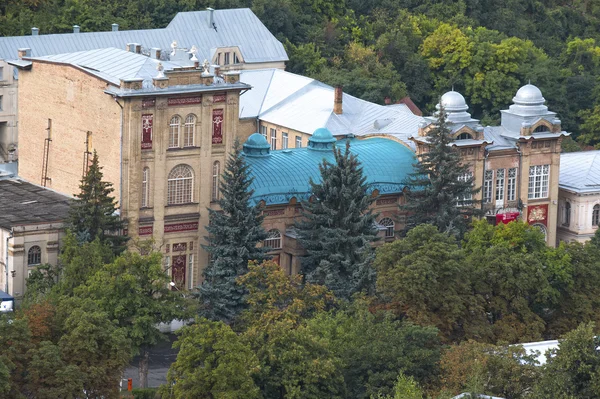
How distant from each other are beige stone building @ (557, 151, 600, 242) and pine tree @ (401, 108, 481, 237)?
1102cm

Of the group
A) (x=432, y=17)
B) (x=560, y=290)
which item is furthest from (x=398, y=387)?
(x=432, y=17)

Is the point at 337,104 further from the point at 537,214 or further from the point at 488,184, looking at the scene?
the point at 537,214

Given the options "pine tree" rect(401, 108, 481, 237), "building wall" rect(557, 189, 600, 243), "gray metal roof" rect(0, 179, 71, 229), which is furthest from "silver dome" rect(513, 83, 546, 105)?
"gray metal roof" rect(0, 179, 71, 229)

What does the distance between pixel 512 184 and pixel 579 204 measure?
5.13 meters

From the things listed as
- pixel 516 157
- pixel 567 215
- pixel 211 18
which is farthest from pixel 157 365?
pixel 211 18

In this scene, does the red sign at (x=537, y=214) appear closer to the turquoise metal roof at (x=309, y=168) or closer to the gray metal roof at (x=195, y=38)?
the turquoise metal roof at (x=309, y=168)

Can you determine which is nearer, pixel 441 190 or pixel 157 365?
pixel 157 365

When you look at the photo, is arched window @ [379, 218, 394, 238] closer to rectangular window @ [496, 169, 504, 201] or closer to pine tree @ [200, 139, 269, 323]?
rectangular window @ [496, 169, 504, 201]

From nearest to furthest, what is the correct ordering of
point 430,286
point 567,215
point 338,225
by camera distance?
point 430,286 → point 338,225 → point 567,215

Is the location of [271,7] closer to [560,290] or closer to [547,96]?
[547,96]

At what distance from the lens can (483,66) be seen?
531 feet

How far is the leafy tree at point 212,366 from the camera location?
84562 millimetres

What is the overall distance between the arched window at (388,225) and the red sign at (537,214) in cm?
950

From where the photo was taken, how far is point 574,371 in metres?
81.3
